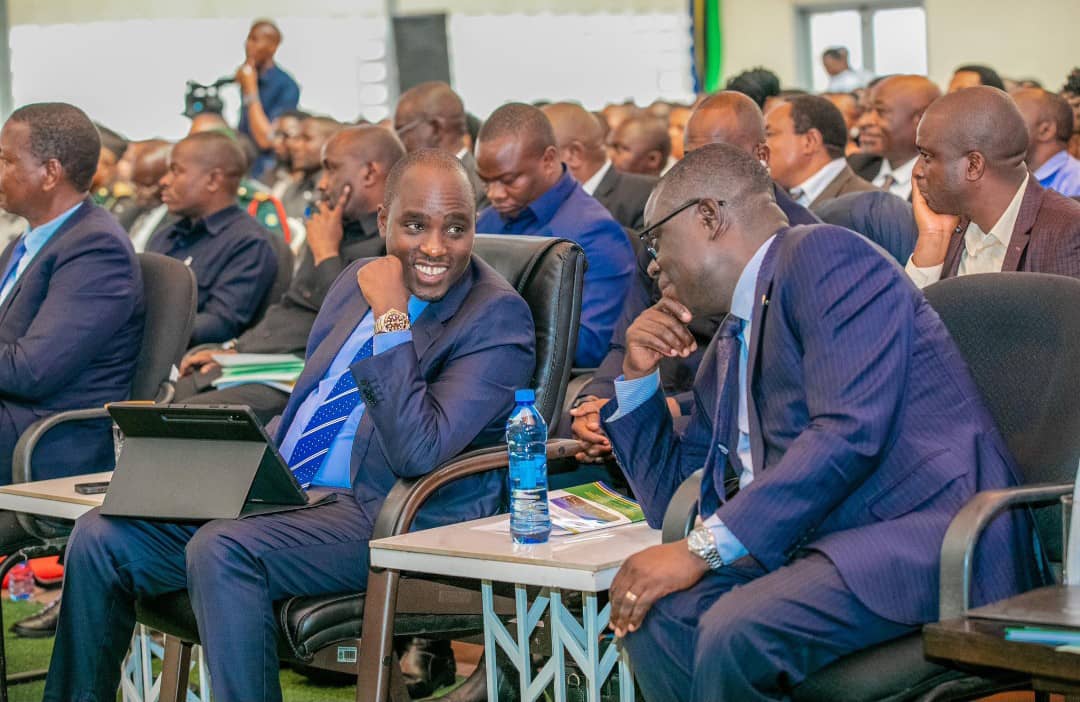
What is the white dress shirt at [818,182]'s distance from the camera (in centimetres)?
573

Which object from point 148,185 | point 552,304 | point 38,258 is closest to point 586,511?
point 552,304

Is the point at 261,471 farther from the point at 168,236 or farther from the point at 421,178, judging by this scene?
the point at 168,236

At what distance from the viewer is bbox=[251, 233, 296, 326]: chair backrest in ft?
19.7

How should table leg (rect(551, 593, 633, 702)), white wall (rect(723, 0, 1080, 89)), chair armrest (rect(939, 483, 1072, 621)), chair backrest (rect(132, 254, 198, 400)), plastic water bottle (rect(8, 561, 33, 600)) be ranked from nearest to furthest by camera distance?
chair armrest (rect(939, 483, 1072, 621)), table leg (rect(551, 593, 633, 702)), chair backrest (rect(132, 254, 198, 400)), plastic water bottle (rect(8, 561, 33, 600)), white wall (rect(723, 0, 1080, 89))

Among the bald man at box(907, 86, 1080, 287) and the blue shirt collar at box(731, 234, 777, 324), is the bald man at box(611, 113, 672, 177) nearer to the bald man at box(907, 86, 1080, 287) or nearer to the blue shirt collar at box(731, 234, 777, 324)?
the bald man at box(907, 86, 1080, 287)

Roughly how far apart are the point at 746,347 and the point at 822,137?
326 cm

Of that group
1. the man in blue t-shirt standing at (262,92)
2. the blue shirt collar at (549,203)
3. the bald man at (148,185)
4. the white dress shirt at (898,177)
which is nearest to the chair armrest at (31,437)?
the blue shirt collar at (549,203)

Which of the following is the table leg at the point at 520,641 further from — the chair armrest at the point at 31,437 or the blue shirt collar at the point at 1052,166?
the blue shirt collar at the point at 1052,166

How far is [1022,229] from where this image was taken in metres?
3.63

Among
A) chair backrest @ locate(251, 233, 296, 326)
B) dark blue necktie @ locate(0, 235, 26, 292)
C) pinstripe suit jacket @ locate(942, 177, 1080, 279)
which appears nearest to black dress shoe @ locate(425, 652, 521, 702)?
pinstripe suit jacket @ locate(942, 177, 1080, 279)

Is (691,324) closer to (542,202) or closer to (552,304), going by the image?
(552,304)

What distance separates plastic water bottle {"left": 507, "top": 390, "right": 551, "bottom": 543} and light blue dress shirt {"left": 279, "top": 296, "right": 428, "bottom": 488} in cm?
48

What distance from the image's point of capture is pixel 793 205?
379 centimetres

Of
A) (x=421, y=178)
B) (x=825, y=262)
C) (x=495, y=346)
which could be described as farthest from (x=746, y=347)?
(x=421, y=178)
